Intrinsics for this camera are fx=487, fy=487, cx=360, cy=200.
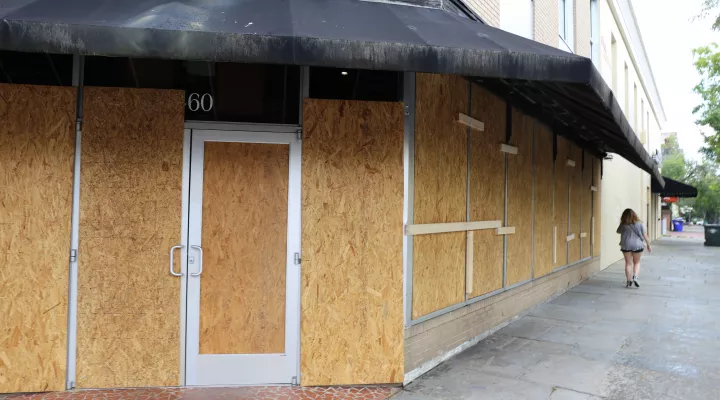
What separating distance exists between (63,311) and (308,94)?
2.80 meters

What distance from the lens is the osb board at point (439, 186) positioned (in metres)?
4.84

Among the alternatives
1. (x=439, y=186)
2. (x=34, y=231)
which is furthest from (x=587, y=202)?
(x=34, y=231)

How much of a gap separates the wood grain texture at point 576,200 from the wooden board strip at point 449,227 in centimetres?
437

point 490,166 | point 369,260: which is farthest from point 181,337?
point 490,166

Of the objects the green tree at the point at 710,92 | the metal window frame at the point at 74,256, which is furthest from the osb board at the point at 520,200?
the green tree at the point at 710,92

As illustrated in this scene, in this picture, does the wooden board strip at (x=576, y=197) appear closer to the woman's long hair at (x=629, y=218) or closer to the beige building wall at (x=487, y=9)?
the woman's long hair at (x=629, y=218)

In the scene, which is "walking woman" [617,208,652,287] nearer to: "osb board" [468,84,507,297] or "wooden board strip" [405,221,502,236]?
"osb board" [468,84,507,297]

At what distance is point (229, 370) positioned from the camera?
4.35 meters

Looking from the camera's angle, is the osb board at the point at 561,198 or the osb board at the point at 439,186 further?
the osb board at the point at 561,198

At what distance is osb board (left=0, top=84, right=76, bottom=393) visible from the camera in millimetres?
4039

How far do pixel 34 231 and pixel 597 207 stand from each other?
1230cm

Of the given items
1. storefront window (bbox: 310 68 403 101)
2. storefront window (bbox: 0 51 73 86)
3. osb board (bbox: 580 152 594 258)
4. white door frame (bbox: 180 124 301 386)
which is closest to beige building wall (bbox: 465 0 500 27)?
storefront window (bbox: 310 68 403 101)

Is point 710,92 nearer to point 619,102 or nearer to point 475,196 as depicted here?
point 619,102

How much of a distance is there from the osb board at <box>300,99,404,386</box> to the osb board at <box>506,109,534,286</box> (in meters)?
2.89
